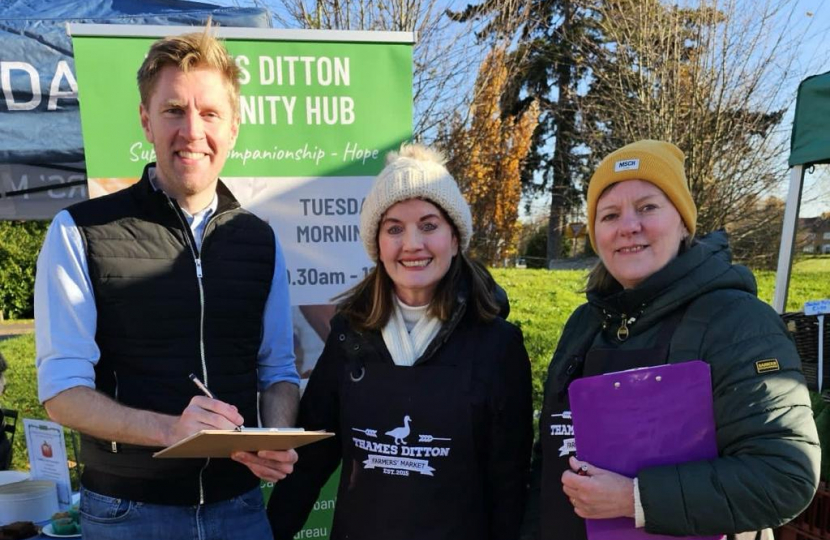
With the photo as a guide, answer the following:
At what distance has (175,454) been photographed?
1.51m

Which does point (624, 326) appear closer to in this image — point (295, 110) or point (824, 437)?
point (824, 437)

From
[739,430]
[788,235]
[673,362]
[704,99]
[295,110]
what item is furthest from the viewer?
[704,99]

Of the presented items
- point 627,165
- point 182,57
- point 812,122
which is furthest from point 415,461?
point 812,122

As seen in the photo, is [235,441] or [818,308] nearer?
[235,441]

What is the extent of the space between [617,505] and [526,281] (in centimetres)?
1009

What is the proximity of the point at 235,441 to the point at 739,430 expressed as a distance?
1.11 m

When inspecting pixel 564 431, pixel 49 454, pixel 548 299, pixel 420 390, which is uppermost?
pixel 420 390

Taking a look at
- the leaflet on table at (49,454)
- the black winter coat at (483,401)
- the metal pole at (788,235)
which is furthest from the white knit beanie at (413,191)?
the metal pole at (788,235)

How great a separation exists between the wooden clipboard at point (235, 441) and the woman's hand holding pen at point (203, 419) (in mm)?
54

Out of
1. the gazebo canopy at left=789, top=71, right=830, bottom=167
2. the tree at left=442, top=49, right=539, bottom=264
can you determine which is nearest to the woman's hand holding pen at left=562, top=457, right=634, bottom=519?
the gazebo canopy at left=789, top=71, right=830, bottom=167

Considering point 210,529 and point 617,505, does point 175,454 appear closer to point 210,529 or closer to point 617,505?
point 210,529

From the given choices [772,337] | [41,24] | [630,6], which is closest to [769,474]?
[772,337]

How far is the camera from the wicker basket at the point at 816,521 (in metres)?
2.16

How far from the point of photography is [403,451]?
1787 millimetres
